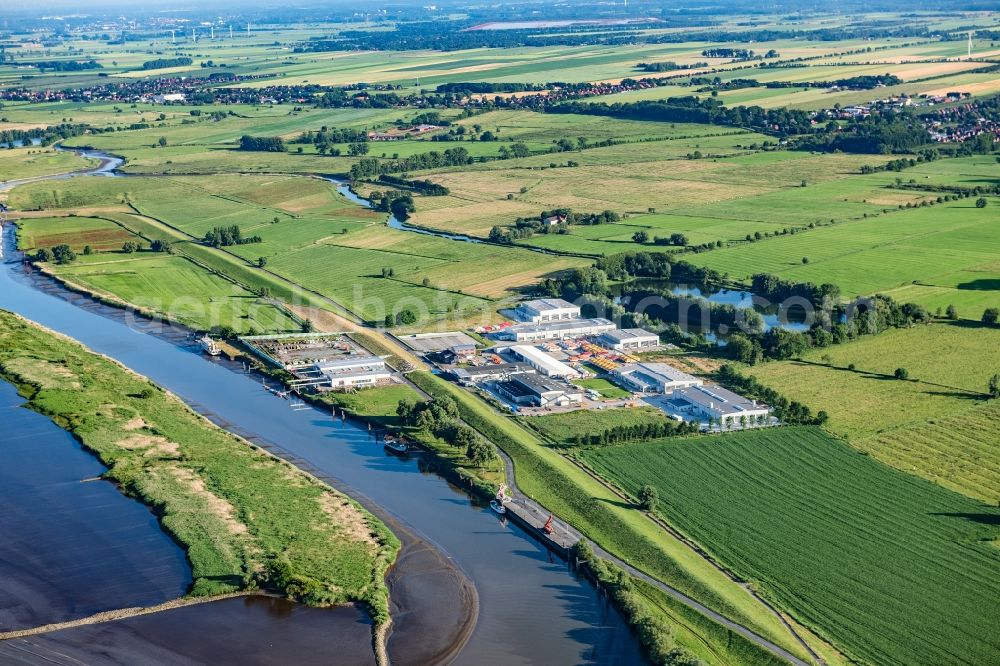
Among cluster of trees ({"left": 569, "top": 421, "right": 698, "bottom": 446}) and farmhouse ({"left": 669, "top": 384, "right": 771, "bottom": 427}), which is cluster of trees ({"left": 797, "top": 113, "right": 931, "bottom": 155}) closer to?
farmhouse ({"left": 669, "top": 384, "right": 771, "bottom": 427})

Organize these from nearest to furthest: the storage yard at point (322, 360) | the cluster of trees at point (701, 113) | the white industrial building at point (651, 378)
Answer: the white industrial building at point (651, 378) < the storage yard at point (322, 360) < the cluster of trees at point (701, 113)

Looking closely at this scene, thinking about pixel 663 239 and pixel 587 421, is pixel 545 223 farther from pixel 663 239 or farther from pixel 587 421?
pixel 587 421

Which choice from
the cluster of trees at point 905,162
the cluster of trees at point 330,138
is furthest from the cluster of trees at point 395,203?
the cluster of trees at point 905,162

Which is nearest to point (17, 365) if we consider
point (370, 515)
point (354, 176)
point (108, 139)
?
point (370, 515)

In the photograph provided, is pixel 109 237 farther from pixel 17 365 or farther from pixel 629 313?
pixel 629 313

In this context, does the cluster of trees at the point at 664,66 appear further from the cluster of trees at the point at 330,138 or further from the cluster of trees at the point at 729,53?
the cluster of trees at the point at 330,138

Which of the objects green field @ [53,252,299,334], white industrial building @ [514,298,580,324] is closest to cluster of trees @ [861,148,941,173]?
white industrial building @ [514,298,580,324]
